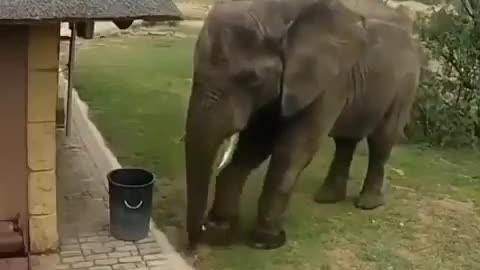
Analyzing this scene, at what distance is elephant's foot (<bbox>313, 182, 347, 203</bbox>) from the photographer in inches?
315

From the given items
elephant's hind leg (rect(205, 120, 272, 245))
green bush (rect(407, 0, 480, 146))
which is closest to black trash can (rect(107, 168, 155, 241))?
elephant's hind leg (rect(205, 120, 272, 245))

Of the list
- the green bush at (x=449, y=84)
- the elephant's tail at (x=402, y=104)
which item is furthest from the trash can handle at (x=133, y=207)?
the green bush at (x=449, y=84)

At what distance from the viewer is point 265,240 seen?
688cm

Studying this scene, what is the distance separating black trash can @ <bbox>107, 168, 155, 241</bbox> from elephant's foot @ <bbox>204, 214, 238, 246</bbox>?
0.47 metres

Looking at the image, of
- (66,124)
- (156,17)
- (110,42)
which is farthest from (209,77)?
(110,42)

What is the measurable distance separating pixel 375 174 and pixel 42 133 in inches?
117

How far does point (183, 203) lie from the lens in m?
7.76

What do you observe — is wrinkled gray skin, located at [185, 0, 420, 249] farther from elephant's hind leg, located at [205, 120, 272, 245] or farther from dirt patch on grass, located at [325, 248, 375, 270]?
dirt patch on grass, located at [325, 248, 375, 270]

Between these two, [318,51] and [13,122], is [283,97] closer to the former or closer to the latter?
[318,51]

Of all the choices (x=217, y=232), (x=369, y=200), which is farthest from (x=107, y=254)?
(x=369, y=200)

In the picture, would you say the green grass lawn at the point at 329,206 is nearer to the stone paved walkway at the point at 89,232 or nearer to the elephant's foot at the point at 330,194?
the elephant's foot at the point at 330,194

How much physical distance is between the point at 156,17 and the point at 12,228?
1.86 m

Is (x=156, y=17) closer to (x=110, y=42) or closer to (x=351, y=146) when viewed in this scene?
(x=351, y=146)

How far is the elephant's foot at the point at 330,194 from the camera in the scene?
7992 millimetres
